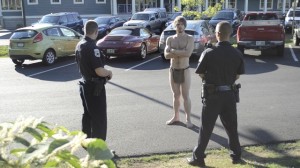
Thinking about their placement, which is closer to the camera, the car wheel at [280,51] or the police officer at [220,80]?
the police officer at [220,80]

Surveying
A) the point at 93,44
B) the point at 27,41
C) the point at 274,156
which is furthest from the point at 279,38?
the point at 93,44

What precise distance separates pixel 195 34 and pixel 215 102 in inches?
424

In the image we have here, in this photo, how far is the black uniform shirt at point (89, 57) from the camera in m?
4.85

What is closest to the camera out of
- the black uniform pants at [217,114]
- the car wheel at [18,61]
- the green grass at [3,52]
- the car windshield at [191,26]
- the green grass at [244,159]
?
the black uniform pants at [217,114]

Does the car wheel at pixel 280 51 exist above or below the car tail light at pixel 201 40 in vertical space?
below

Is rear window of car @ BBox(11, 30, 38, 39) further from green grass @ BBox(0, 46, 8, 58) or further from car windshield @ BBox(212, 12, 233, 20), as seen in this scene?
car windshield @ BBox(212, 12, 233, 20)

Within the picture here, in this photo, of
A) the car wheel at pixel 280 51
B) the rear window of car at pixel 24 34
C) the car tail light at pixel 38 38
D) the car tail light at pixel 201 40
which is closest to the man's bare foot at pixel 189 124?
the car tail light at pixel 201 40

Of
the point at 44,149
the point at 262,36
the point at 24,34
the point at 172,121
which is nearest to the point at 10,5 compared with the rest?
the point at 24,34

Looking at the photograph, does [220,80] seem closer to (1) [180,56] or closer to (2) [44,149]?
(1) [180,56]

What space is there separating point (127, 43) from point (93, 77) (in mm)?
10937

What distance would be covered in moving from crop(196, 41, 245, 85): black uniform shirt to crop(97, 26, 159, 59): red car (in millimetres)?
11023

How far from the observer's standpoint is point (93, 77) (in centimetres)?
504

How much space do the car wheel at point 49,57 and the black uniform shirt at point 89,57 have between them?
A: 10.7m

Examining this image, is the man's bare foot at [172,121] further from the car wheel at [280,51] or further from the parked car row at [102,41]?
the car wheel at [280,51]
